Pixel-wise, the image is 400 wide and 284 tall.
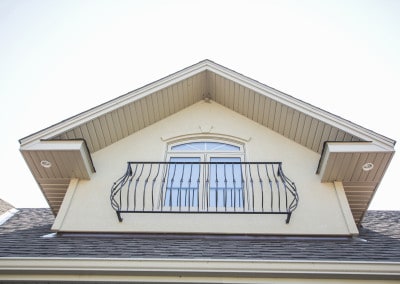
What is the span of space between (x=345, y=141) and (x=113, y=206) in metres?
3.59

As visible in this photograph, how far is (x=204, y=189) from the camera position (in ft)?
17.8

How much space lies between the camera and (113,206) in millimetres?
5047

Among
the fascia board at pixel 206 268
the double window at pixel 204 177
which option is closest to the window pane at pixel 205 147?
the double window at pixel 204 177

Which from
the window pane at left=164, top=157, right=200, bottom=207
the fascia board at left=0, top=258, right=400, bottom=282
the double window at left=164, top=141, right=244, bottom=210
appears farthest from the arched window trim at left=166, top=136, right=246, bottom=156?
the fascia board at left=0, top=258, right=400, bottom=282

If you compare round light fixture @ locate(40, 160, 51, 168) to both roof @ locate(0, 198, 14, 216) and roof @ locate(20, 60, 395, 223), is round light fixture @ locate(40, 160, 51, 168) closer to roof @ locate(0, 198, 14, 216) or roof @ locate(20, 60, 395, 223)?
roof @ locate(20, 60, 395, 223)

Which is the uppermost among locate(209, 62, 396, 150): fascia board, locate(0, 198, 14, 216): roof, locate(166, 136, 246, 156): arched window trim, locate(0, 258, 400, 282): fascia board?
locate(209, 62, 396, 150): fascia board

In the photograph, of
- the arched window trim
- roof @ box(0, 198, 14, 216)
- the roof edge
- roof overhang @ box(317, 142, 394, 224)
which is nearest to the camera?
roof overhang @ box(317, 142, 394, 224)

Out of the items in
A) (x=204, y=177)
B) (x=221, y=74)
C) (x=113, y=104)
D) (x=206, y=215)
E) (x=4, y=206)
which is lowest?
(x=4, y=206)

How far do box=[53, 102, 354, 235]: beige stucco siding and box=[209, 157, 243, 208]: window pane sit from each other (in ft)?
1.00

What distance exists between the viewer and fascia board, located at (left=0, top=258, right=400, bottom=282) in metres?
3.62

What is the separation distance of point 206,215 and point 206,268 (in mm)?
1395

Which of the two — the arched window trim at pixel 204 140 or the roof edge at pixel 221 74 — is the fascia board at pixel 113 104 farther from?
the arched window trim at pixel 204 140

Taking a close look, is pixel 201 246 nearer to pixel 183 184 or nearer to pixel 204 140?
pixel 183 184

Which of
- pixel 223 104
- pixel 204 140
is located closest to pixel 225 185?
pixel 204 140
